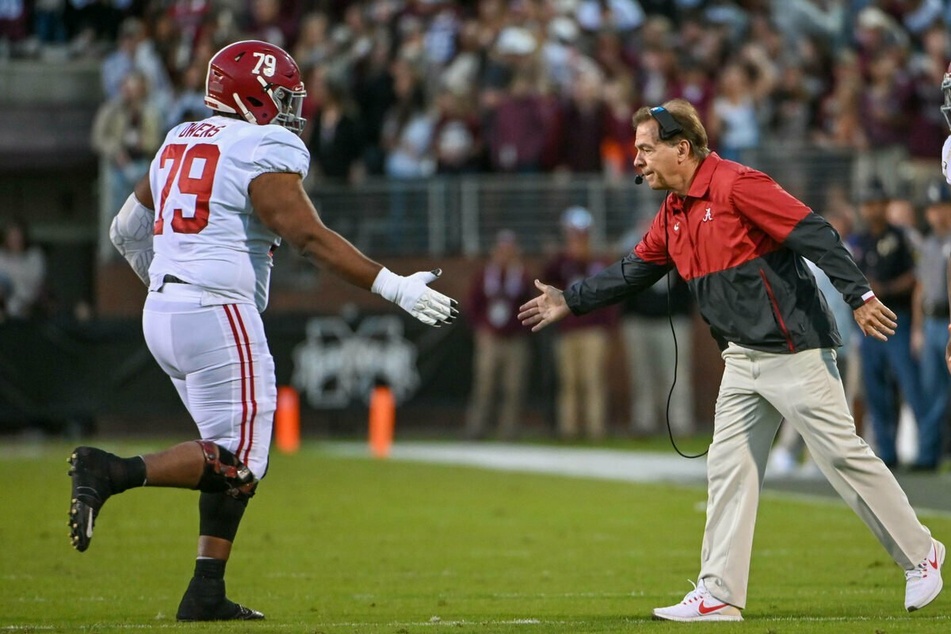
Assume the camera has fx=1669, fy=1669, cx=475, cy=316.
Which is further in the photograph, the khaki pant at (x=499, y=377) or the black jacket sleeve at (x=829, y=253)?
the khaki pant at (x=499, y=377)

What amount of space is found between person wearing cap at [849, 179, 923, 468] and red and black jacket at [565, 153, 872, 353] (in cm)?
781

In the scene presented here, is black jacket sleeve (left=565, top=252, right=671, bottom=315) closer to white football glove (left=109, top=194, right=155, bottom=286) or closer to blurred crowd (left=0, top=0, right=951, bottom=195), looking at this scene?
white football glove (left=109, top=194, right=155, bottom=286)

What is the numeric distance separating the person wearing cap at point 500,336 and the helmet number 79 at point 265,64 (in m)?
11.8

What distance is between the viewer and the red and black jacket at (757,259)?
21.8 feet

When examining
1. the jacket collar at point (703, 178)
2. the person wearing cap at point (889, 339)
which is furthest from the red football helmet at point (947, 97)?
the person wearing cap at point (889, 339)

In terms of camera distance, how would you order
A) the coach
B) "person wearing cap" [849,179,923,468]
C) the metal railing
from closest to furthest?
1. the coach
2. "person wearing cap" [849,179,923,468]
3. the metal railing

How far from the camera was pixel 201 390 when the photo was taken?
22.2 ft

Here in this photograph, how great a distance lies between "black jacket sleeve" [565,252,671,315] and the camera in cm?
727

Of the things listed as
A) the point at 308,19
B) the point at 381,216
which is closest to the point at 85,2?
the point at 308,19

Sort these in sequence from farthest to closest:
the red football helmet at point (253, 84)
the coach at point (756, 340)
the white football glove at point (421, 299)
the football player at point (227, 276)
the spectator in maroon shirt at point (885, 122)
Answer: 1. the spectator in maroon shirt at point (885, 122)
2. the red football helmet at point (253, 84)
3. the coach at point (756, 340)
4. the football player at point (227, 276)
5. the white football glove at point (421, 299)

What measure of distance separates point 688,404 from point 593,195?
2.77 metres

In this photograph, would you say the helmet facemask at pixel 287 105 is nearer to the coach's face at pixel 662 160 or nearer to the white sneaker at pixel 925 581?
the coach's face at pixel 662 160

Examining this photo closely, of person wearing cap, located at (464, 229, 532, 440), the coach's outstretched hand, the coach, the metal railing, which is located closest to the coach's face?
the coach

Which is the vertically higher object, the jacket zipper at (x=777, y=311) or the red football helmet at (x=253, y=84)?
the red football helmet at (x=253, y=84)
